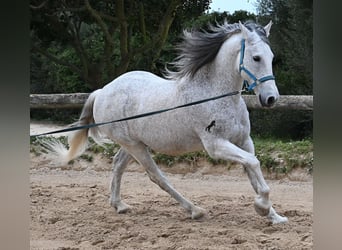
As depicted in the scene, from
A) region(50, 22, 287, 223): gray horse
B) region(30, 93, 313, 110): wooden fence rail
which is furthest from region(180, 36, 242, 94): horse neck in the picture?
region(30, 93, 313, 110): wooden fence rail

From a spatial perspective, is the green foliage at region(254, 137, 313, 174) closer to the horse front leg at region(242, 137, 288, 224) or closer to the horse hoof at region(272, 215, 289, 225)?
the horse front leg at region(242, 137, 288, 224)

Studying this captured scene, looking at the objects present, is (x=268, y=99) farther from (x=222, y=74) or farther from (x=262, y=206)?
(x=262, y=206)

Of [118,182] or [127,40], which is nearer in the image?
[127,40]

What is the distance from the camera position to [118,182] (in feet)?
11.7

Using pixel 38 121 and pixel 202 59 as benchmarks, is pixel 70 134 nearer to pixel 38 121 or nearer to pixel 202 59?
pixel 38 121

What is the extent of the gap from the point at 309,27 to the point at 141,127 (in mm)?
1263

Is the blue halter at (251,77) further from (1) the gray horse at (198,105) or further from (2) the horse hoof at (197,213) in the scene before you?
(2) the horse hoof at (197,213)

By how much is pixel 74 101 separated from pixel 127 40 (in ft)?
1.99

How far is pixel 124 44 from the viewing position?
11.1 ft

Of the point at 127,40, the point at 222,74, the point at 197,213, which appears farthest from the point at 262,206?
the point at 127,40

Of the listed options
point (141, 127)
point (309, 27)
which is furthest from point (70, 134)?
point (309, 27)

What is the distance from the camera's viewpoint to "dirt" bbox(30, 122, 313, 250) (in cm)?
309
